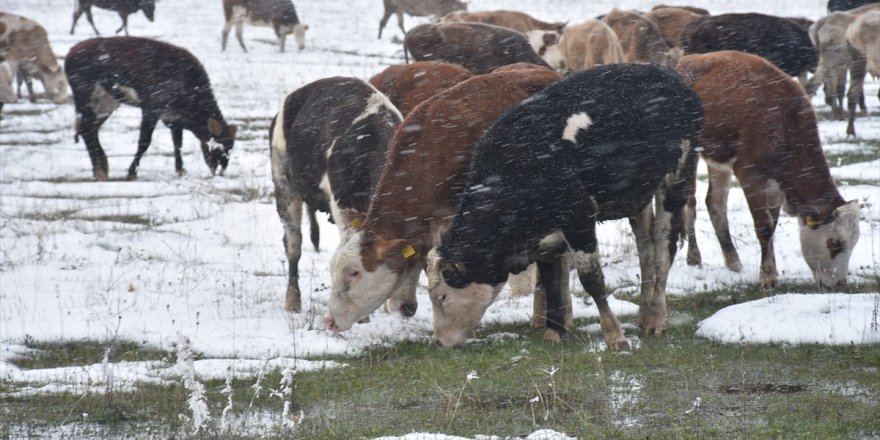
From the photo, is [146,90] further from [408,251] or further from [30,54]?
[30,54]

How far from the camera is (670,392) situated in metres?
5.59

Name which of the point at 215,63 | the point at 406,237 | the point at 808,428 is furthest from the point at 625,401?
the point at 215,63

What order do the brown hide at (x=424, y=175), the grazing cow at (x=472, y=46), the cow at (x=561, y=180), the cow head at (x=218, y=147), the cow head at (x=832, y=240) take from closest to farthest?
1. the cow at (x=561, y=180)
2. the brown hide at (x=424, y=175)
3. the cow head at (x=832, y=240)
4. the cow head at (x=218, y=147)
5. the grazing cow at (x=472, y=46)

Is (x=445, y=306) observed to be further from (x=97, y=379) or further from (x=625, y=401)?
(x=97, y=379)

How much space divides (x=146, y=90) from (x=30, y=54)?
1018 cm

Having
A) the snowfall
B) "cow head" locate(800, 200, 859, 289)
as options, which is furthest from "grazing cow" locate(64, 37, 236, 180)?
"cow head" locate(800, 200, 859, 289)

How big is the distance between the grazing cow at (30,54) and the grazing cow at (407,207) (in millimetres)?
18979

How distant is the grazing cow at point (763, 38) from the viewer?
62.8 feet

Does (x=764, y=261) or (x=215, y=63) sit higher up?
(x=764, y=261)

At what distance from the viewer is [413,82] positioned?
977 centimetres

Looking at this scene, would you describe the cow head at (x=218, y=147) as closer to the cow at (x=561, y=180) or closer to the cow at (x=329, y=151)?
the cow at (x=329, y=151)

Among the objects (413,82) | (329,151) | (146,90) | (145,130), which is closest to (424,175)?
(329,151)

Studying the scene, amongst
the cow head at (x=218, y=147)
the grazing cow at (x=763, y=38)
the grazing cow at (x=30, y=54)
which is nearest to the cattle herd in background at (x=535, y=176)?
the cow head at (x=218, y=147)

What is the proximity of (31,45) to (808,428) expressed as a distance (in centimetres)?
2317
